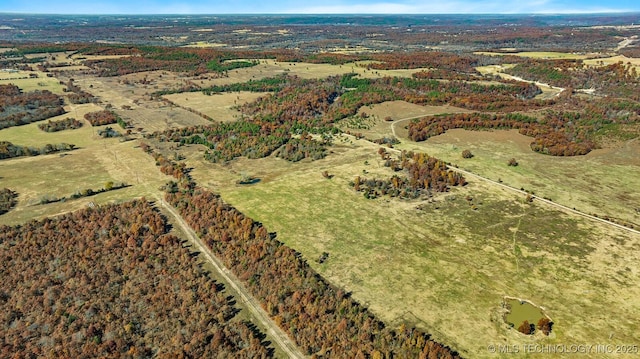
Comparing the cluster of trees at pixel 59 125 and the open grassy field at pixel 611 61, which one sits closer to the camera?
the cluster of trees at pixel 59 125

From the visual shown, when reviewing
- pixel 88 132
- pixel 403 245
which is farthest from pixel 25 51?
pixel 403 245

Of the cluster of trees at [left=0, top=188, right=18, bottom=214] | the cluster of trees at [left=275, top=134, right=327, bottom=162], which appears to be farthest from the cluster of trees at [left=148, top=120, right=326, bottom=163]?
the cluster of trees at [left=0, top=188, right=18, bottom=214]

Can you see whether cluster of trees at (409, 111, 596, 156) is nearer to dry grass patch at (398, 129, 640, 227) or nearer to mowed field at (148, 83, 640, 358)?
dry grass patch at (398, 129, 640, 227)

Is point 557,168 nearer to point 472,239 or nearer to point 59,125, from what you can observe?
point 472,239

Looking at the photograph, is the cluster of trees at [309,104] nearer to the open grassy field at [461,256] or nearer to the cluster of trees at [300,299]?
the open grassy field at [461,256]

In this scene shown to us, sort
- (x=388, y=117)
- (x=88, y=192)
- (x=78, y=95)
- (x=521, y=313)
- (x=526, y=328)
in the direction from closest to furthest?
1. (x=526, y=328)
2. (x=521, y=313)
3. (x=88, y=192)
4. (x=388, y=117)
5. (x=78, y=95)

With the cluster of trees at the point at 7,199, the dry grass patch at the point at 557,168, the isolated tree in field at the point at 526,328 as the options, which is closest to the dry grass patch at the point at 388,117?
the dry grass patch at the point at 557,168

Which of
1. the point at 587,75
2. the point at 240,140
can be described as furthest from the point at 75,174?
the point at 587,75
